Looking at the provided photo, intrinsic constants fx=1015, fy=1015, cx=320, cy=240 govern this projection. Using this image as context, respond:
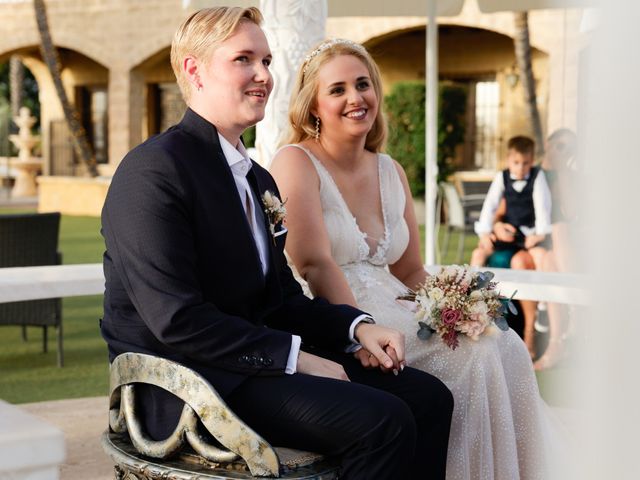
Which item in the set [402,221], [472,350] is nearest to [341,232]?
[402,221]

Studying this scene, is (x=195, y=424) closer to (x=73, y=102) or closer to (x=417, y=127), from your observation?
(x=417, y=127)

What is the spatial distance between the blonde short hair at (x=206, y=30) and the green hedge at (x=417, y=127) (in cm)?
1605

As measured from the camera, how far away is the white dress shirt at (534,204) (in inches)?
277

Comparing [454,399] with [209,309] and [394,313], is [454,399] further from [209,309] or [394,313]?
[209,309]

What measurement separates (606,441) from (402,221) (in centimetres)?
280

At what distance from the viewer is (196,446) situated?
2.21 m

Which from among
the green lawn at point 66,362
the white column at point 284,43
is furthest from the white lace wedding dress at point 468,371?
the white column at point 284,43

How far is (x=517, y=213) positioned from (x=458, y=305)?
4.59 metres

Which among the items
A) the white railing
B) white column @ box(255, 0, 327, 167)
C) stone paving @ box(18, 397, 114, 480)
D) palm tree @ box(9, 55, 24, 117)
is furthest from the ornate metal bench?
palm tree @ box(9, 55, 24, 117)

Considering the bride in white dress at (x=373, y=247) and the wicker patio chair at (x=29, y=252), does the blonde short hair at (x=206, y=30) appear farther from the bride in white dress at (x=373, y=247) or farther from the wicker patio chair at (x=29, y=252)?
the wicker patio chair at (x=29, y=252)

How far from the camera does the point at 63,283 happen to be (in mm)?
4383

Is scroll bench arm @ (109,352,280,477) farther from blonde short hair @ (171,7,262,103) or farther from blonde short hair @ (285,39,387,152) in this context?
blonde short hair @ (285,39,387,152)

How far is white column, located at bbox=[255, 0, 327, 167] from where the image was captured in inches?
185

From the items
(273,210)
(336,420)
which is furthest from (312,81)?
(336,420)
